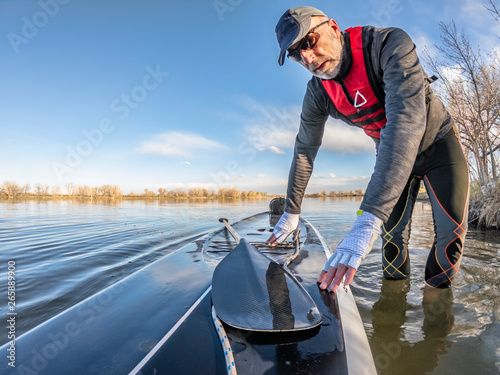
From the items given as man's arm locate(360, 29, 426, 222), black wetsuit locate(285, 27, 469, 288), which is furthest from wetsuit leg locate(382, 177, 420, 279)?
man's arm locate(360, 29, 426, 222)

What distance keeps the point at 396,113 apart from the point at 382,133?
4.3 inches

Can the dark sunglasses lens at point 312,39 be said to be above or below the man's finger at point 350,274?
above

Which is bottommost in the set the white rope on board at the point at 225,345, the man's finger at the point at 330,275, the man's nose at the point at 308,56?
the white rope on board at the point at 225,345

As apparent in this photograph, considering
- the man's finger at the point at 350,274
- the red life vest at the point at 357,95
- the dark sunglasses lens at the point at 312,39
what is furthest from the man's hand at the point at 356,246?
the dark sunglasses lens at the point at 312,39

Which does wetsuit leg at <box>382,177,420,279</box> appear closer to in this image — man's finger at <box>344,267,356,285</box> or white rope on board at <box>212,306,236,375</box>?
man's finger at <box>344,267,356,285</box>

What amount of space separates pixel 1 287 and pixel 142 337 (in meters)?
2.48

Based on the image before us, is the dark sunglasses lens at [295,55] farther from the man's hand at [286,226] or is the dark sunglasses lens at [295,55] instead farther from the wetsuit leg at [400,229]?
the wetsuit leg at [400,229]

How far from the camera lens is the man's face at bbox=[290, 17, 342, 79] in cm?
151

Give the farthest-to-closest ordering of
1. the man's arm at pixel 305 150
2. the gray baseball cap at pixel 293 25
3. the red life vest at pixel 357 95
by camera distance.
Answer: the man's arm at pixel 305 150
the red life vest at pixel 357 95
the gray baseball cap at pixel 293 25

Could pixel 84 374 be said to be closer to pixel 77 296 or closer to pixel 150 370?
pixel 150 370

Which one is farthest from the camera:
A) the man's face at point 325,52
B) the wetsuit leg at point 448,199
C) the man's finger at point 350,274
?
the wetsuit leg at point 448,199

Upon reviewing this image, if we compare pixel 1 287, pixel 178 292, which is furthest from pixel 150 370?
pixel 1 287

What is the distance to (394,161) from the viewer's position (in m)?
1.21

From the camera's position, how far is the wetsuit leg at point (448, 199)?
1.90 metres
